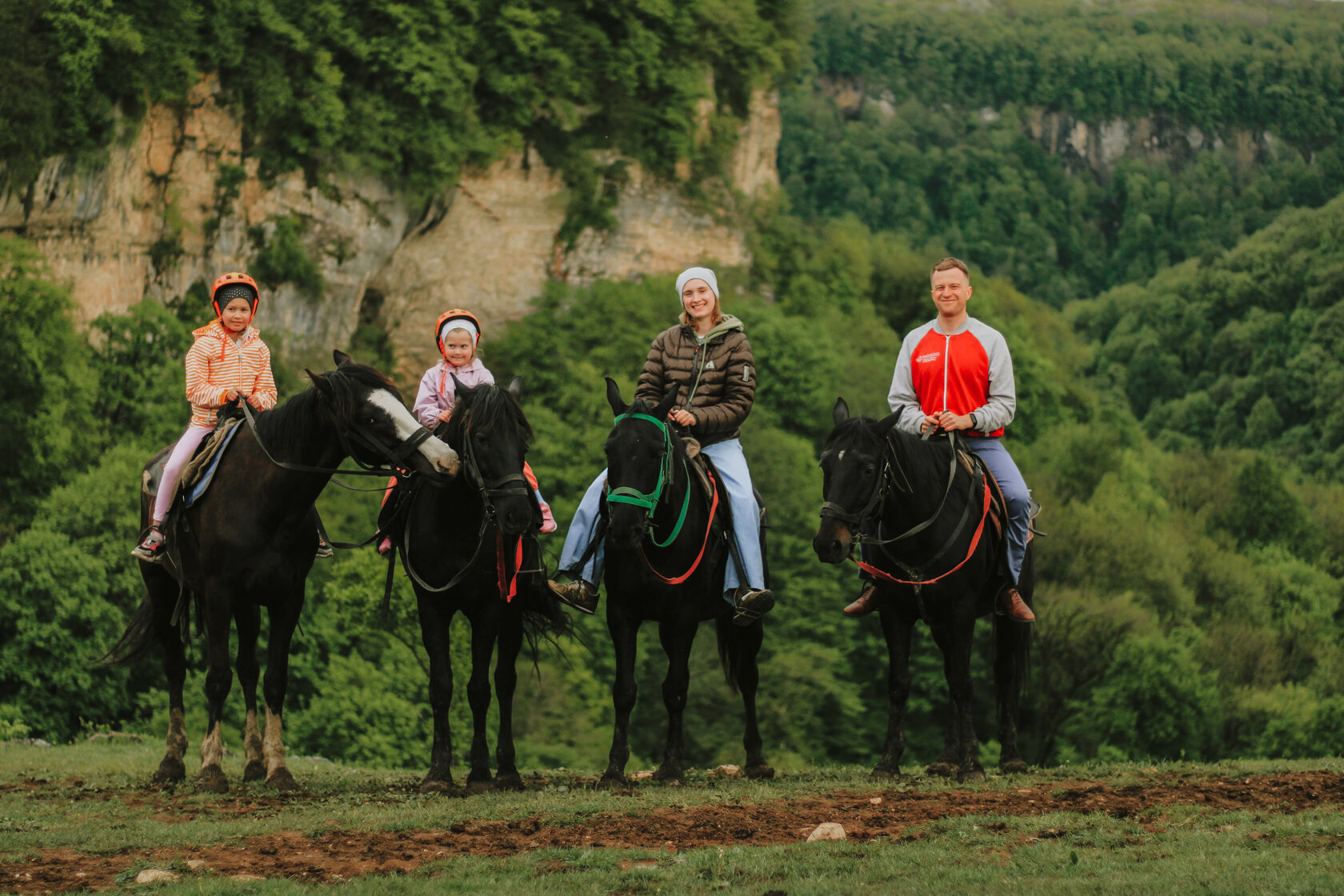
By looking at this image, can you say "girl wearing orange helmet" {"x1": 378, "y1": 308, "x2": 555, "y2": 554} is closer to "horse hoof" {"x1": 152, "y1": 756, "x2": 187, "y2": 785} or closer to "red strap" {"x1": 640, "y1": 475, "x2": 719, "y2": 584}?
"red strap" {"x1": 640, "y1": 475, "x2": 719, "y2": 584}

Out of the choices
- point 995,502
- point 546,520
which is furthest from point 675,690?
point 995,502

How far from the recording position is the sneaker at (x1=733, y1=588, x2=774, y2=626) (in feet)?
35.0

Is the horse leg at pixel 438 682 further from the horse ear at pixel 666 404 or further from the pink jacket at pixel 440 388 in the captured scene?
the horse ear at pixel 666 404

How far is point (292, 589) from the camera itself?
35.1 feet

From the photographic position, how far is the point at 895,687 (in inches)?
422

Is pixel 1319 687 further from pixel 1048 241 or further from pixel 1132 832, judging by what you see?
pixel 1048 241

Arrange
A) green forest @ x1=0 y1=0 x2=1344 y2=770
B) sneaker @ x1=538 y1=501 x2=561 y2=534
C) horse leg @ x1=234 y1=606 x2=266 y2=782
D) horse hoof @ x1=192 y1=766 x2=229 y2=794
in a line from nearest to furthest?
horse hoof @ x1=192 y1=766 x2=229 y2=794, sneaker @ x1=538 y1=501 x2=561 y2=534, horse leg @ x1=234 y1=606 x2=266 y2=782, green forest @ x1=0 y1=0 x2=1344 y2=770

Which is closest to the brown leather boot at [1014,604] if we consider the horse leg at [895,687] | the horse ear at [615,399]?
the horse leg at [895,687]

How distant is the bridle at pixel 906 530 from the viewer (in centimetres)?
986

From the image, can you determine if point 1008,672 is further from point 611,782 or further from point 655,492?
point 655,492

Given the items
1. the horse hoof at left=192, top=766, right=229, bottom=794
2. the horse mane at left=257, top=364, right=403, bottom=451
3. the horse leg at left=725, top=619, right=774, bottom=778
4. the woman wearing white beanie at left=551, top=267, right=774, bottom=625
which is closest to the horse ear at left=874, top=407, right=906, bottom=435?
the woman wearing white beanie at left=551, top=267, right=774, bottom=625

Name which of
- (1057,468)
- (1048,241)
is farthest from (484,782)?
(1048,241)

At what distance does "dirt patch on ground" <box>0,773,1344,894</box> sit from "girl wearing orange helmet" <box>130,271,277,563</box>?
2.44m

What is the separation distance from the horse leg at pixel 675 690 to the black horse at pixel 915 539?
1.38 m
